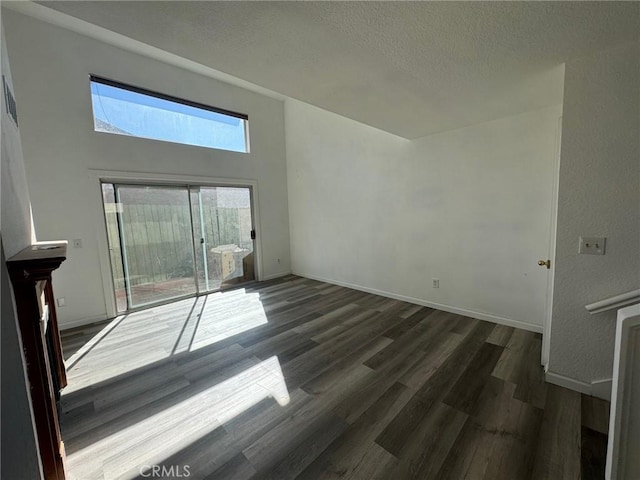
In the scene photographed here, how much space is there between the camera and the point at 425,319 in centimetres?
326

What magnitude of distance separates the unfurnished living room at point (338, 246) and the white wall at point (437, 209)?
0.03 metres

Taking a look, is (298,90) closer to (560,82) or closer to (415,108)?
(415,108)

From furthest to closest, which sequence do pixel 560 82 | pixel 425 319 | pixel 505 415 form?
pixel 425 319 < pixel 560 82 < pixel 505 415

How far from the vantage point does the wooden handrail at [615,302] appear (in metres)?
1.63

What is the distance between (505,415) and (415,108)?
2.65m

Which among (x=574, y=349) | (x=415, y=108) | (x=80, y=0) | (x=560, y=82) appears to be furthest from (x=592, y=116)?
(x=80, y=0)

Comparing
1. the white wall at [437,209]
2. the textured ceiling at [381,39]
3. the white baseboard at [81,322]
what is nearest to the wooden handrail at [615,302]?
the white wall at [437,209]

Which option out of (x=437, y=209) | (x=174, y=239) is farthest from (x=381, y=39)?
(x=174, y=239)

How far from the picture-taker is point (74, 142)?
3.24 m

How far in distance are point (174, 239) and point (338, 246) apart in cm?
285

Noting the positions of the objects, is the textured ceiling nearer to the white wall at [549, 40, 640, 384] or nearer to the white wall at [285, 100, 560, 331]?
the white wall at [549, 40, 640, 384]

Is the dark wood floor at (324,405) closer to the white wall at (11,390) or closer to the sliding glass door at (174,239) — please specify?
the white wall at (11,390)

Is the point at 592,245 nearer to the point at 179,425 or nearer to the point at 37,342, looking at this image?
the point at 179,425

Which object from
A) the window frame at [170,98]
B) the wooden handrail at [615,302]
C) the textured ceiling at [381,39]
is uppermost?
the window frame at [170,98]
